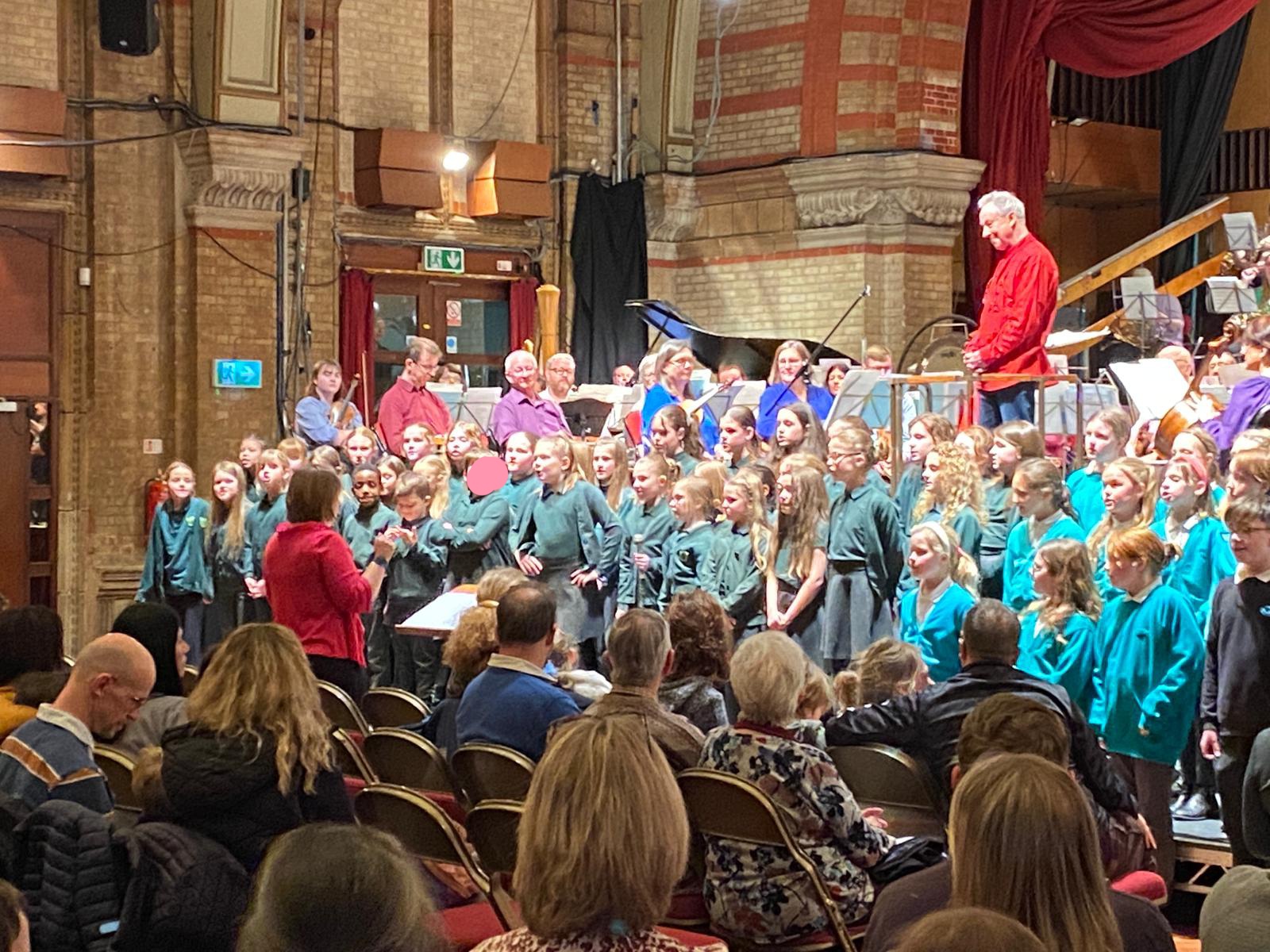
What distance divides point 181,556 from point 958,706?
6.18 meters

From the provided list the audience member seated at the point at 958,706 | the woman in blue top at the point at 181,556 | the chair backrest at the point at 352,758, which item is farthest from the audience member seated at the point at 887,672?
the woman in blue top at the point at 181,556

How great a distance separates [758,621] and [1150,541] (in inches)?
96.9

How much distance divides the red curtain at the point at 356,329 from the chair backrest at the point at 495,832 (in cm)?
1048

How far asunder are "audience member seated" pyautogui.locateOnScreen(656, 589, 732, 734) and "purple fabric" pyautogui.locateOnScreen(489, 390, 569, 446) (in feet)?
20.3

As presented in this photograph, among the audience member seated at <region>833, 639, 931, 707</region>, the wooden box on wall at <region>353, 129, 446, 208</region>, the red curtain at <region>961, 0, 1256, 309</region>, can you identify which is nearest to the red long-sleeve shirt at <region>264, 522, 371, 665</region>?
the audience member seated at <region>833, 639, 931, 707</region>

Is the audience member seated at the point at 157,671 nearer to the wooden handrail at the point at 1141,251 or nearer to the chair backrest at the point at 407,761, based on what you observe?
the chair backrest at the point at 407,761

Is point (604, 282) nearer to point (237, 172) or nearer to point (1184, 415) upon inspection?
point (237, 172)

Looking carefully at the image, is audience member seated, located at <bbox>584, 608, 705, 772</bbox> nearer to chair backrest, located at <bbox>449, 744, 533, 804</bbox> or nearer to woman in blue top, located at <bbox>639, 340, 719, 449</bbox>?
chair backrest, located at <bbox>449, 744, 533, 804</bbox>

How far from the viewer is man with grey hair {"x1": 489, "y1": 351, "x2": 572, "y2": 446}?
36.9ft

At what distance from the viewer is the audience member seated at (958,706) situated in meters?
4.71

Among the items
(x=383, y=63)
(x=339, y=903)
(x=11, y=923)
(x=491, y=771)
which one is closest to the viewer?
(x=339, y=903)

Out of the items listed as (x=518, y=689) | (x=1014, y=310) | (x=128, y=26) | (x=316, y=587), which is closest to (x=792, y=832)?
(x=518, y=689)

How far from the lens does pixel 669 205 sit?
15.9m

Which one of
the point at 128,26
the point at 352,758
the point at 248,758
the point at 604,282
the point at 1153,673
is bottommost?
the point at 352,758
